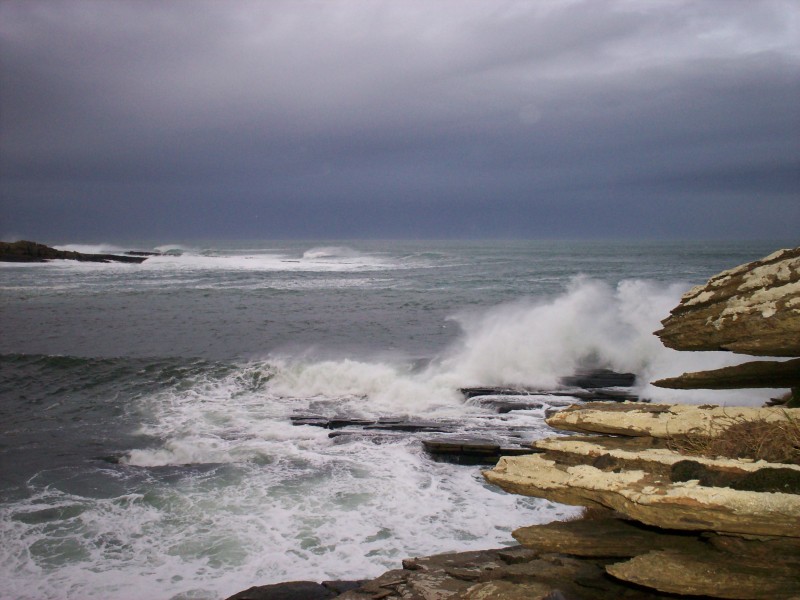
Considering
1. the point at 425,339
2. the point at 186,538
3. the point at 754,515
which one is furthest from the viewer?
the point at 425,339

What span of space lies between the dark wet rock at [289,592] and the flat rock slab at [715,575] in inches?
149

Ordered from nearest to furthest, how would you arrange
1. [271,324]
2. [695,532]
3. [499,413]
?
[695,532] → [499,413] → [271,324]

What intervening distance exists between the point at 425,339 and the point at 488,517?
1704 centimetres

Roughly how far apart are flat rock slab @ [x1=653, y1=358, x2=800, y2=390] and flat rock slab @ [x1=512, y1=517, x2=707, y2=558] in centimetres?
181

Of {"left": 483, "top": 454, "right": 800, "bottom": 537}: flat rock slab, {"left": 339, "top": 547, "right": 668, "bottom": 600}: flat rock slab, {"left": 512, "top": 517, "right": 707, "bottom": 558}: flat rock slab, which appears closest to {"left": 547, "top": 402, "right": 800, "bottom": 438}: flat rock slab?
{"left": 512, "top": 517, "right": 707, "bottom": 558}: flat rock slab

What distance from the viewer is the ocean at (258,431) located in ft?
28.0

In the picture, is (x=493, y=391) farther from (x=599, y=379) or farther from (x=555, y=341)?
(x=555, y=341)

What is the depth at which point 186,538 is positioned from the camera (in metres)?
9.00

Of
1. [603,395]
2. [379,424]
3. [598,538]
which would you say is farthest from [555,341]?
[598,538]

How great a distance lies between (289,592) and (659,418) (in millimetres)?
4631

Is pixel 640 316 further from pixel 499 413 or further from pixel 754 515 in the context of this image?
pixel 754 515

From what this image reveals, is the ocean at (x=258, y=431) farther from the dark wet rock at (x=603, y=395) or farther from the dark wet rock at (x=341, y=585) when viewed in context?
the dark wet rock at (x=603, y=395)

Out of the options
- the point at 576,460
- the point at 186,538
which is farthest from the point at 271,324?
the point at 576,460

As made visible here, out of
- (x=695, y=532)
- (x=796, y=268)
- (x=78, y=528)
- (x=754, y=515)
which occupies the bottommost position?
(x=78, y=528)
